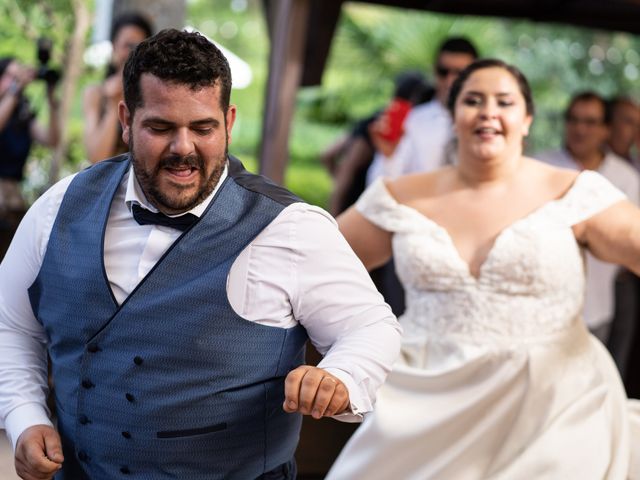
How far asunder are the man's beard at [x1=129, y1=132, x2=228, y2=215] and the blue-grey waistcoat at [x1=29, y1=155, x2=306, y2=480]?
42mm

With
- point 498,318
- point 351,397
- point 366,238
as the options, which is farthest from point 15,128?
point 351,397

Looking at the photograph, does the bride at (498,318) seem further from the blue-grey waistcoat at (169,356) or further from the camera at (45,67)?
the camera at (45,67)

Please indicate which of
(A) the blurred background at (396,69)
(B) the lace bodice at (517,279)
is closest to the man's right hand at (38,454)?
(B) the lace bodice at (517,279)

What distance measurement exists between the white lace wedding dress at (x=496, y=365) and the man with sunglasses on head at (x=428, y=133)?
1.44 m

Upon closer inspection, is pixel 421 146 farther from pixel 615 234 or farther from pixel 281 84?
pixel 281 84

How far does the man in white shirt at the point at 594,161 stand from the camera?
5.82 metres

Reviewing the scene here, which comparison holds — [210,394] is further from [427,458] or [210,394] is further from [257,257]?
[427,458]

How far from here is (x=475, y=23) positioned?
1756 cm

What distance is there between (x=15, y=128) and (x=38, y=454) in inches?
137

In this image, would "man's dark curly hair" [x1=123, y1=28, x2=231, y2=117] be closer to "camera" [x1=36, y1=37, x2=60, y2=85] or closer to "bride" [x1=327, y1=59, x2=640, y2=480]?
"bride" [x1=327, y1=59, x2=640, y2=480]

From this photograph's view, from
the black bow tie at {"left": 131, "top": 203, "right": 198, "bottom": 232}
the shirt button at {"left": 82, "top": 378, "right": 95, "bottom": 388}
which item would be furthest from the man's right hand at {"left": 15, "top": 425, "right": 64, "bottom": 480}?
the black bow tie at {"left": 131, "top": 203, "right": 198, "bottom": 232}

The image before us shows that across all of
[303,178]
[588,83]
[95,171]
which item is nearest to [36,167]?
[95,171]

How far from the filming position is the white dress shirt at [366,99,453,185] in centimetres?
518

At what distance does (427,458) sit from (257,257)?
1524 millimetres
